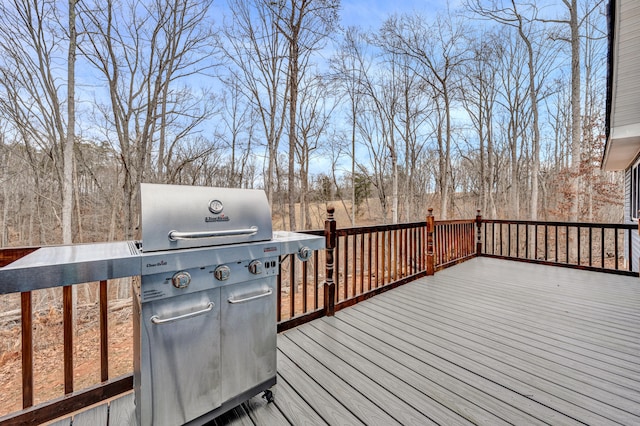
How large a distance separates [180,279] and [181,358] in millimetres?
377

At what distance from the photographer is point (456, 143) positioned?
1324 cm

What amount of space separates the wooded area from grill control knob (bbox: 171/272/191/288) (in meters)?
6.07

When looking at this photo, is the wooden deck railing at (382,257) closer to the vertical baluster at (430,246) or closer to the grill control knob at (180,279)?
the vertical baluster at (430,246)

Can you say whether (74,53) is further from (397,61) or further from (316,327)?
(397,61)

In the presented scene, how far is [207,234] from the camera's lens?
135cm

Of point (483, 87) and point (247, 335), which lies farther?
point (483, 87)

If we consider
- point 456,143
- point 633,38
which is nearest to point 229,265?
point 633,38

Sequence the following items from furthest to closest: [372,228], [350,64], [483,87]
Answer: [483,87] → [350,64] → [372,228]

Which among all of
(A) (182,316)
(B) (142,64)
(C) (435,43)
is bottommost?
(A) (182,316)

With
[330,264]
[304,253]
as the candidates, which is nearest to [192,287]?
[304,253]

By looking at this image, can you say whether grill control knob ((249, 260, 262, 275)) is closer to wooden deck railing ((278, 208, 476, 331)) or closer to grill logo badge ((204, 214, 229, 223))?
grill logo badge ((204, 214, 229, 223))

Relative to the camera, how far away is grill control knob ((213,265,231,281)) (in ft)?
4.54

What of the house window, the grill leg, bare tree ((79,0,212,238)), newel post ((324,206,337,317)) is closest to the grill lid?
the grill leg

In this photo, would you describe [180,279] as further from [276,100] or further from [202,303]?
[276,100]
